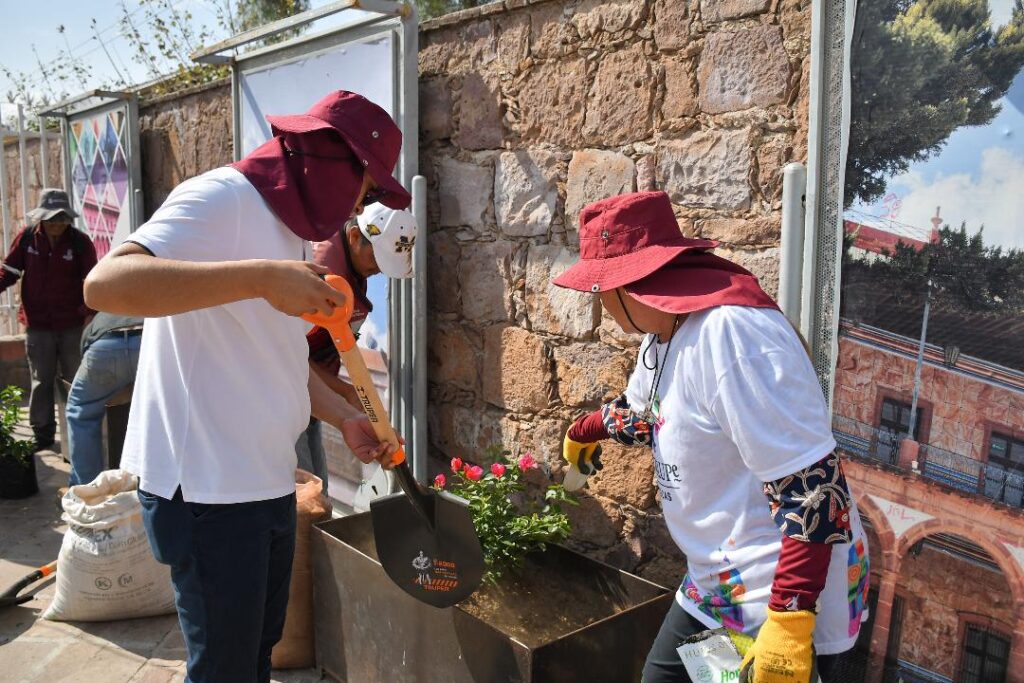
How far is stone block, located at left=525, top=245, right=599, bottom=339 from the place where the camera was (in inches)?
121

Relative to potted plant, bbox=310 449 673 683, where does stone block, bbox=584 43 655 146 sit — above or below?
above

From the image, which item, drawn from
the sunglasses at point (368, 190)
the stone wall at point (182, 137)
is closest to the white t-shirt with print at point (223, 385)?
the sunglasses at point (368, 190)

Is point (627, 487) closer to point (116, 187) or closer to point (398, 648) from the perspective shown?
point (398, 648)

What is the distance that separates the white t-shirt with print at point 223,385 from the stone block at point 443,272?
70.4 inches

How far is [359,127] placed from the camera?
1884 mm

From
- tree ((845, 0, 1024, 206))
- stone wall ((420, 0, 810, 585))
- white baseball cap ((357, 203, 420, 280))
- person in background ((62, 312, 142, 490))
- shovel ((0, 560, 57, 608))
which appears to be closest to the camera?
tree ((845, 0, 1024, 206))

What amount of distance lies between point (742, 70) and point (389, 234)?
137 centimetres

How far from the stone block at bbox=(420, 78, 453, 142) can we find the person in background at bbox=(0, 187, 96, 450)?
3122 millimetres

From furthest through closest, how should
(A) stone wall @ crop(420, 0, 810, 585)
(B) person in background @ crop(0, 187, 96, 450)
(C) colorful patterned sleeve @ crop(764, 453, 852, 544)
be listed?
(B) person in background @ crop(0, 187, 96, 450) < (A) stone wall @ crop(420, 0, 810, 585) < (C) colorful patterned sleeve @ crop(764, 453, 852, 544)

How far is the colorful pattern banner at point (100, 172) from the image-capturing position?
6168 millimetres

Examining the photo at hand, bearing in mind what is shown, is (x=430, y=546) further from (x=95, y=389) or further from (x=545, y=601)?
(x=95, y=389)

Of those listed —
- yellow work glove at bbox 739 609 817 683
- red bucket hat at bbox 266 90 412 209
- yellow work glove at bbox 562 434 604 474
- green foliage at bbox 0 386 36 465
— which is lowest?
green foliage at bbox 0 386 36 465

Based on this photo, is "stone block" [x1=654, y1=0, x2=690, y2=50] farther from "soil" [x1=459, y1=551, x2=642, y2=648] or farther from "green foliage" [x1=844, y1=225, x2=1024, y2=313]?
"soil" [x1=459, y1=551, x2=642, y2=648]

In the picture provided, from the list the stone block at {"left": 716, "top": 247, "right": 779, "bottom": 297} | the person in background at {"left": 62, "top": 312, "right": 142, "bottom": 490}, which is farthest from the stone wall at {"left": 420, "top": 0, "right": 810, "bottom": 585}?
the person in background at {"left": 62, "top": 312, "right": 142, "bottom": 490}
